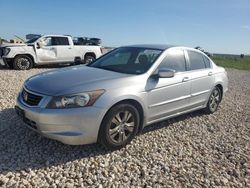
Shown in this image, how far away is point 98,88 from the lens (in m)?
3.91

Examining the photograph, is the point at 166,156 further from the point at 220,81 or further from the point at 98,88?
the point at 220,81

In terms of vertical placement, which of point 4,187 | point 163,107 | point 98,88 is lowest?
point 4,187

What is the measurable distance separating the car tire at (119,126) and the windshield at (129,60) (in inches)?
30.8

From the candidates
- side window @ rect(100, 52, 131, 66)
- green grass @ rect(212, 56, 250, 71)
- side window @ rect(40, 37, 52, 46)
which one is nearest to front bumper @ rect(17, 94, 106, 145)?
side window @ rect(100, 52, 131, 66)

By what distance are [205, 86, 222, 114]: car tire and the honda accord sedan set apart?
585 millimetres

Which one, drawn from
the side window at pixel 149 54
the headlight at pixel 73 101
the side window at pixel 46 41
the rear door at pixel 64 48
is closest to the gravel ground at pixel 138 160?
the headlight at pixel 73 101

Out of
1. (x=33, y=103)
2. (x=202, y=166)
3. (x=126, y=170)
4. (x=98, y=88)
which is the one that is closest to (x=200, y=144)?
(x=202, y=166)

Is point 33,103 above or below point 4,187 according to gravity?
above

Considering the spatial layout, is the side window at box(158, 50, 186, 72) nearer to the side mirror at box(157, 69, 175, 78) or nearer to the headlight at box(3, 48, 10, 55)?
the side mirror at box(157, 69, 175, 78)

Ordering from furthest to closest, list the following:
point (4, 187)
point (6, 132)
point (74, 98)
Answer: point (6, 132), point (74, 98), point (4, 187)

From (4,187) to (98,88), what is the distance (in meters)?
1.67

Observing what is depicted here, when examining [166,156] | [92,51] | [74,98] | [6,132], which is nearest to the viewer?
[74,98]

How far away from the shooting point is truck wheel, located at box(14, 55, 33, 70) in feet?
41.1

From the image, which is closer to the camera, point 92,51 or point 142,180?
point 142,180
